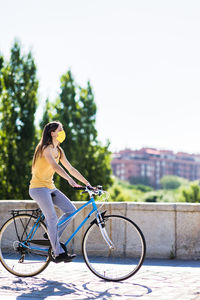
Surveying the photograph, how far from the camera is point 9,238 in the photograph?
18.0 feet

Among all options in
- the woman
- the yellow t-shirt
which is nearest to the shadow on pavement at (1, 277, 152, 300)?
the woman

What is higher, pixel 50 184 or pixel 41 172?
pixel 41 172

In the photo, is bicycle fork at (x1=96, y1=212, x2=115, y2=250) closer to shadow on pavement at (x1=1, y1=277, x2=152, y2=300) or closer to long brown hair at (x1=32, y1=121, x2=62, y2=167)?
shadow on pavement at (x1=1, y1=277, x2=152, y2=300)

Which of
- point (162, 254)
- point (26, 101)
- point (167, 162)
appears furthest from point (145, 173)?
point (162, 254)

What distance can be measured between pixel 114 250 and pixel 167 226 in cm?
203

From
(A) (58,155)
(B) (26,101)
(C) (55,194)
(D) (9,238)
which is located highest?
(B) (26,101)

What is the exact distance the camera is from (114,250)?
17.4ft

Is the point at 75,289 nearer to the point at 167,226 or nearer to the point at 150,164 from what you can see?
the point at 167,226

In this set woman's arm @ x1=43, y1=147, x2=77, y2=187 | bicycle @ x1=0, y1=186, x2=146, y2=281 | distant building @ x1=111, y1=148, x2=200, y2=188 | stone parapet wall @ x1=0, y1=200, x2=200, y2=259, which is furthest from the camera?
distant building @ x1=111, y1=148, x2=200, y2=188

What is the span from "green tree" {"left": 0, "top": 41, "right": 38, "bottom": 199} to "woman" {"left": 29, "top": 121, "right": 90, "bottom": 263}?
26.4 m

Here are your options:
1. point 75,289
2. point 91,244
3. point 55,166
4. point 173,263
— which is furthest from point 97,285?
point 173,263

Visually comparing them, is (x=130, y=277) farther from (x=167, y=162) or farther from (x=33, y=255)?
(x=167, y=162)

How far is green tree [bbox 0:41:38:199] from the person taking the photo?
3186 centimetres

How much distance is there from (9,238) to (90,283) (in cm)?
108
